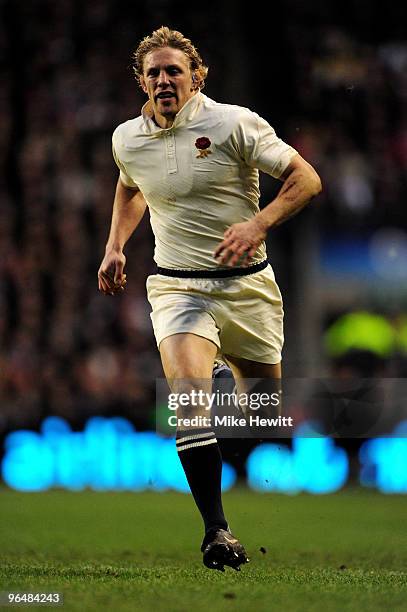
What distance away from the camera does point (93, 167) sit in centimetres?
1719

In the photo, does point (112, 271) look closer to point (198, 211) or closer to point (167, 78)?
point (198, 211)

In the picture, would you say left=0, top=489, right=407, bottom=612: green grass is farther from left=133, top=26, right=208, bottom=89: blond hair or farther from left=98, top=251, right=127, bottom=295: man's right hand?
left=133, top=26, right=208, bottom=89: blond hair

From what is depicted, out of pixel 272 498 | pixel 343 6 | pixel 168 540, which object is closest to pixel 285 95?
pixel 343 6

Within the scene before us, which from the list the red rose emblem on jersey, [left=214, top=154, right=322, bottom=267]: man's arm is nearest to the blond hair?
the red rose emblem on jersey

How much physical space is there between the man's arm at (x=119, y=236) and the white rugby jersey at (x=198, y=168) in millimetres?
205

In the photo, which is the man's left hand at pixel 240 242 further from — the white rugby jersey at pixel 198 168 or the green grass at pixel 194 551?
the green grass at pixel 194 551

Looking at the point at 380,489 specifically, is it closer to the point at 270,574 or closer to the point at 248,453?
the point at 248,453

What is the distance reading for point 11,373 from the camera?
47.9 ft

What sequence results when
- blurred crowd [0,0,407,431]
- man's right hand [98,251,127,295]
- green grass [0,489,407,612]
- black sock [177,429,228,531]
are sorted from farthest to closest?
blurred crowd [0,0,407,431] → man's right hand [98,251,127,295] → black sock [177,429,228,531] → green grass [0,489,407,612]

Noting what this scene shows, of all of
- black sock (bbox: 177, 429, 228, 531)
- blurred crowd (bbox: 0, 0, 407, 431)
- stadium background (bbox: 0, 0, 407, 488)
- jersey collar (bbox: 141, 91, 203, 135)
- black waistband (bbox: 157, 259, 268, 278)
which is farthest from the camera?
blurred crowd (bbox: 0, 0, 407, 431)

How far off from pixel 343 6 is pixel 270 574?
1281 cm

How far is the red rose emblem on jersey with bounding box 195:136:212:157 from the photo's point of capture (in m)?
6.25

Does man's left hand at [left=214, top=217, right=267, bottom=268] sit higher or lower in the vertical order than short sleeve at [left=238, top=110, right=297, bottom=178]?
lower

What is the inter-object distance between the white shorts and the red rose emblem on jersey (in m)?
0.61
